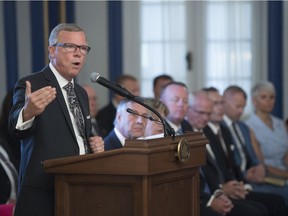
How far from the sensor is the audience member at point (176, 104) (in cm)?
520

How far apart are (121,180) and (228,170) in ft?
10.3

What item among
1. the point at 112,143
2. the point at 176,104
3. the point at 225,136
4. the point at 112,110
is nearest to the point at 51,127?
the point at 112,143

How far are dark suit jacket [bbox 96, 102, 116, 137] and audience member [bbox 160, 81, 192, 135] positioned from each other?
112 centimetres

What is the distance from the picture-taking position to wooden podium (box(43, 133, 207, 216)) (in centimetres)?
277

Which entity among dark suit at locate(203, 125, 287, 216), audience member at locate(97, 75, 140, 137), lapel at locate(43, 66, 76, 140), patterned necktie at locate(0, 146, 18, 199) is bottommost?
dark suit at locate(203, 125, 287, 216)

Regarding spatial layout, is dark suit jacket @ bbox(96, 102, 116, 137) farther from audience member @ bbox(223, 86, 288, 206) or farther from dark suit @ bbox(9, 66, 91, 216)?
dark suit @ bbox(9, 66, 91, 216)

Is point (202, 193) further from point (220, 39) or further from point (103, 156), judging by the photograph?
point (220, 39)

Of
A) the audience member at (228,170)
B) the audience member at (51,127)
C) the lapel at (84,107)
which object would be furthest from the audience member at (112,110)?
the audience member at (51,127)

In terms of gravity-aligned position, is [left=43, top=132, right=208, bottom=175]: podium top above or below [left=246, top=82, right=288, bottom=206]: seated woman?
above

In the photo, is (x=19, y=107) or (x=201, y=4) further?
(x=201, y=4)

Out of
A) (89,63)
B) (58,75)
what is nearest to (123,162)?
(58,75)

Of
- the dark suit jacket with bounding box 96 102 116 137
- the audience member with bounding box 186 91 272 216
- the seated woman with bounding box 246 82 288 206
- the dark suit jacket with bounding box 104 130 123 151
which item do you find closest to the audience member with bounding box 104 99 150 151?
the dark suit jacket with bounding box 104 130 123 151

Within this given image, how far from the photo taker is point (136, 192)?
2.78 meters

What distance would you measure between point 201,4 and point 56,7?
1.89m
